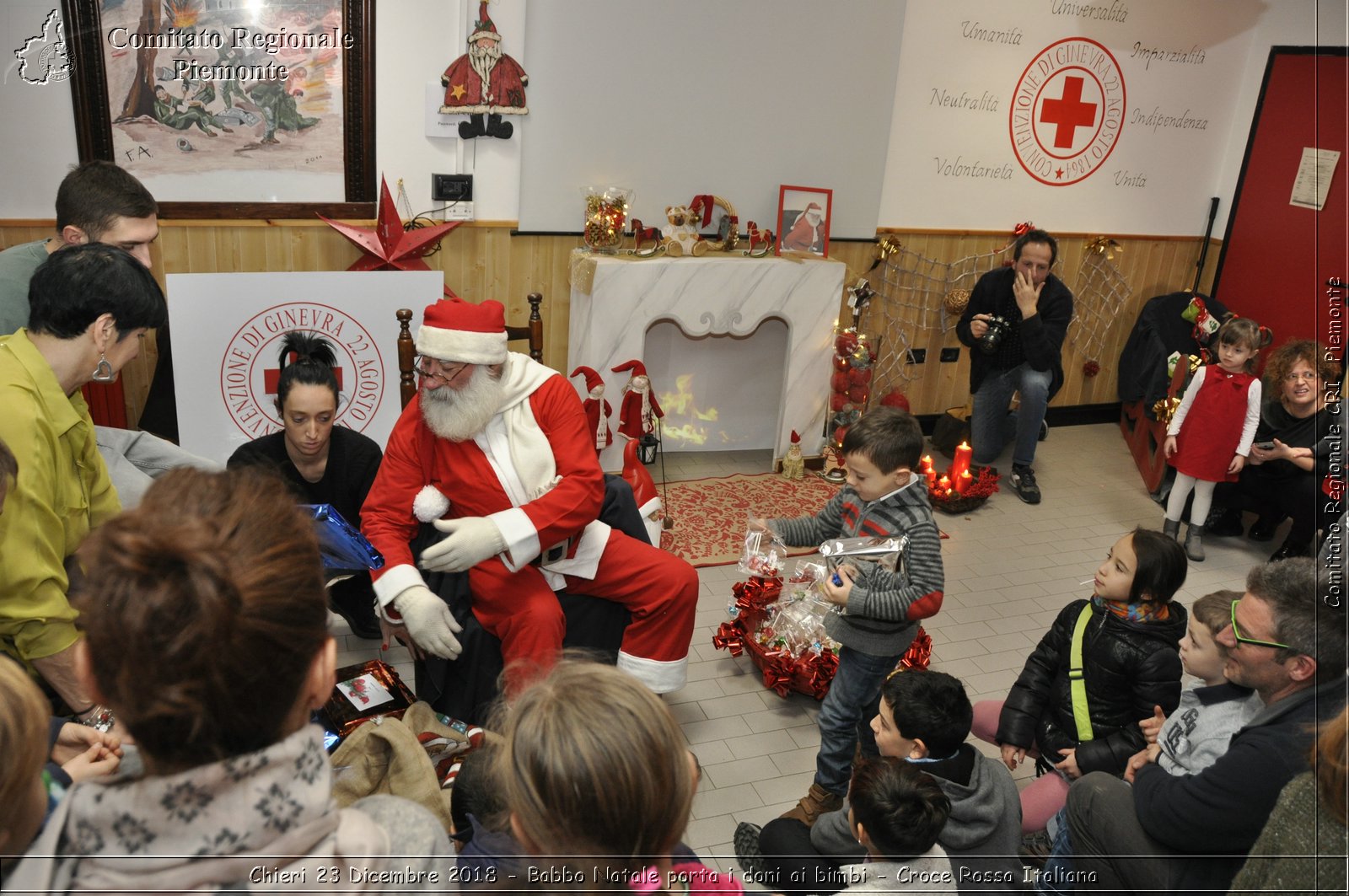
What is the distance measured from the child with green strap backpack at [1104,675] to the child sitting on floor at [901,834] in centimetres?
84

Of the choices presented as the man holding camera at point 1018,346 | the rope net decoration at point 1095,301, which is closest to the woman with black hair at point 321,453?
the man holding camera at point 1018,346

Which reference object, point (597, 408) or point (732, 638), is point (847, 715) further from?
point (597, 408)

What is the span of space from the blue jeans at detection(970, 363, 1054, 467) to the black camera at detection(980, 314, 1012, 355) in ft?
0.62

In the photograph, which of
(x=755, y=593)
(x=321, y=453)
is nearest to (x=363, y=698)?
(x=321, y=453)

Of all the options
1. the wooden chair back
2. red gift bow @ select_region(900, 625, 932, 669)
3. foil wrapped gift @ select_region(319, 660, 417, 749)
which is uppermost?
the wooden chair back

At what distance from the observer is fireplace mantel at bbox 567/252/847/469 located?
473 centimetres

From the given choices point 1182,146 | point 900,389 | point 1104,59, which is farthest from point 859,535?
point 1182,146

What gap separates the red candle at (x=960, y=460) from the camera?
202 inches

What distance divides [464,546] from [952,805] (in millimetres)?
1388

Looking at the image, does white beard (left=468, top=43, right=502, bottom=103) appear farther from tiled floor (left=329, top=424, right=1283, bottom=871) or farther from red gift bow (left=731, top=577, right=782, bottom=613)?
red gift bow (left=731, top=577, right=782, bottom=613)

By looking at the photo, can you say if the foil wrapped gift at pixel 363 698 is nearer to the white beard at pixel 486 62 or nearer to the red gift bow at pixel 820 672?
the red gift bow at pixel 820 672

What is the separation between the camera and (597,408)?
14.0 feet

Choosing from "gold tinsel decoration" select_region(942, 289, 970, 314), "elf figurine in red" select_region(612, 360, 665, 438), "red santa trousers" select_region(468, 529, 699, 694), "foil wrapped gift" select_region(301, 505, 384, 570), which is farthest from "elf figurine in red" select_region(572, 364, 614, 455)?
"gold tinsel decoration" select_region(942, 289, 970, 314)

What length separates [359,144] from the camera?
4.36 m
